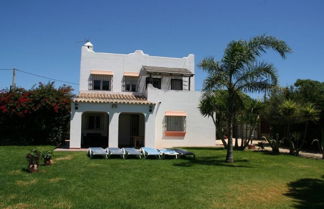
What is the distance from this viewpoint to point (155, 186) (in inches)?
391

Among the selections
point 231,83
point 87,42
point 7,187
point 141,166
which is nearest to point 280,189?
point 141,166

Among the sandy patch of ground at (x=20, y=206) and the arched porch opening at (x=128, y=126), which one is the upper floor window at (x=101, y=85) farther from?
the sandy patch of ground at (x=20, y=206)

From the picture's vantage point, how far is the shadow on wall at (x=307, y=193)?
843 cm

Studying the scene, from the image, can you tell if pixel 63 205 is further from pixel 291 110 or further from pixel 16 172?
pixel 291 110

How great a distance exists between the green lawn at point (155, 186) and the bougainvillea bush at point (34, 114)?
8.77 meters

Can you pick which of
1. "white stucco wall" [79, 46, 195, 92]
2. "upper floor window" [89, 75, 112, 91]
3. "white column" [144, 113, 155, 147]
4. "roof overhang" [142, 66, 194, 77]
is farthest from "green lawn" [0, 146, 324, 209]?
"white stucco wall" [79, 46, 195, 92]

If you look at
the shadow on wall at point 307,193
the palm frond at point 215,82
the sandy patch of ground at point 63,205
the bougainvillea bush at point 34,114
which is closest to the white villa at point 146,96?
the bougainvillea bush at point 34,114

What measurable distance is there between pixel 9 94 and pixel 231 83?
1670 centimetres

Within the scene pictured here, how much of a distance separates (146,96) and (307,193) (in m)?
16.9

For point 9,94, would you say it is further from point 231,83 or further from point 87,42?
point 231,83

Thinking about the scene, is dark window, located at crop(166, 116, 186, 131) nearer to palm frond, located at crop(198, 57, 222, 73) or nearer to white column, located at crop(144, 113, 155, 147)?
white column, located at crop(144, 113, 155, 147)

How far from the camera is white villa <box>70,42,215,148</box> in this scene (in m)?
24.5

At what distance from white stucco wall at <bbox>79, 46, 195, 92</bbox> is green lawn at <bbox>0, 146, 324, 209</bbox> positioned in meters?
12.7

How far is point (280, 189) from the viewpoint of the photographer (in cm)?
1019
